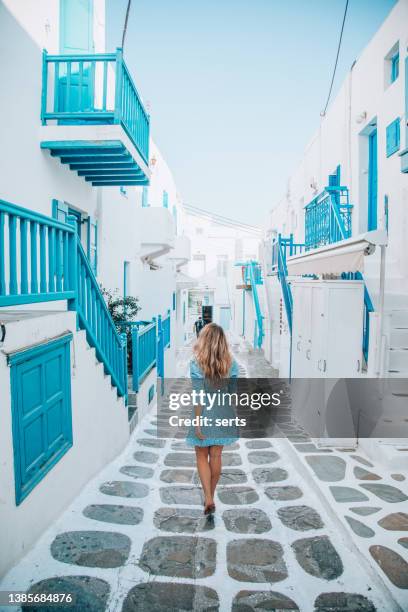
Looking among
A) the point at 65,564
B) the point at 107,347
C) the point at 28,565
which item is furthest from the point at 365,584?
the point at 107,347

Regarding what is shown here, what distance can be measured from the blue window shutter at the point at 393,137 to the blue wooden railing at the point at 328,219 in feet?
3.86

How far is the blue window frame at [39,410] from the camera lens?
2957mm

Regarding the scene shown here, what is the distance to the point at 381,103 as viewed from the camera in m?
8.18

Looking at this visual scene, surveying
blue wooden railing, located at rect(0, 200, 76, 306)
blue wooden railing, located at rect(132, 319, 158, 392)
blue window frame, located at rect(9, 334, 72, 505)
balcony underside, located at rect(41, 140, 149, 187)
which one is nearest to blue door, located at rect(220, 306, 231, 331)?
blue wooden railing, located at rect(132, 319, 158, 392)

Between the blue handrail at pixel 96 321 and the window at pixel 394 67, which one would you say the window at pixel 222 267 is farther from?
the blue handrail at pixel 96 321

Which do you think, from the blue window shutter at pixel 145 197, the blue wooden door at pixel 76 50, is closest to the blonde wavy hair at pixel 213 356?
the blue wooden door at pixel 76 50

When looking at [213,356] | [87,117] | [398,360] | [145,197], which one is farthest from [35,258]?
[145,197]

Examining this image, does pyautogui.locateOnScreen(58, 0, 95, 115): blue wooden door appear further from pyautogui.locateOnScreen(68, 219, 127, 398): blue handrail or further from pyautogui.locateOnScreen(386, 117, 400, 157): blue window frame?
pyautogui.locateOnScreen(386, 117, 400, 157): blue window frame

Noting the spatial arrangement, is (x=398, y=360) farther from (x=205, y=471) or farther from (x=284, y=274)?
(x=284, y=274)

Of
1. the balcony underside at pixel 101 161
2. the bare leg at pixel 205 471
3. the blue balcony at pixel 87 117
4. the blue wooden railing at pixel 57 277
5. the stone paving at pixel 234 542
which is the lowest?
the stone paving at pixel 234 542

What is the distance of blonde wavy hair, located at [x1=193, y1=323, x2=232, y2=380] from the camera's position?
3.78 meters

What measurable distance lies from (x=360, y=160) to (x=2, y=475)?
9.10 metres

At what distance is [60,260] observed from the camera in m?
4.02

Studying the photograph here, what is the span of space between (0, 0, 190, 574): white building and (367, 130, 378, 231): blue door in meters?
4.71
